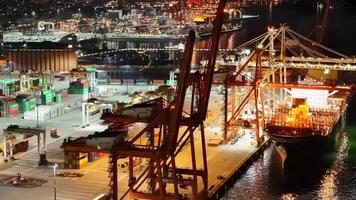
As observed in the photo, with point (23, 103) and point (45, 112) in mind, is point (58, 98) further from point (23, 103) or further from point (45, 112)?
point (45, 112)

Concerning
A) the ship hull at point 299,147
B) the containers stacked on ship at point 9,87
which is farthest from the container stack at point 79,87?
the ship hull at point 299,147

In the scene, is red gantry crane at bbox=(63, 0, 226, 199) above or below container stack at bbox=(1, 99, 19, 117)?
above

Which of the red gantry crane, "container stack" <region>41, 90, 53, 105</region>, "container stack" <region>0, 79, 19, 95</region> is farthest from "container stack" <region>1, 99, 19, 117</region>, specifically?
the red gantry crane

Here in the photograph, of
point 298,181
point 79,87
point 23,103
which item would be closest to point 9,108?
point 23,103

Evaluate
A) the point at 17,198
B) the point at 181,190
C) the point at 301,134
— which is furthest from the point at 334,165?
the point at 17,198

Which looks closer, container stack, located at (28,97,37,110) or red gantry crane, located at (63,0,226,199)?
red gantry crane, located at (63,0,226,199)

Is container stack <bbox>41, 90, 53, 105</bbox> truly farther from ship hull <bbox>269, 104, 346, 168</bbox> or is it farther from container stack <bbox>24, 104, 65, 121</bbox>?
ship hull <bbox>269, 104, 346, 168</bbox>
